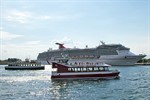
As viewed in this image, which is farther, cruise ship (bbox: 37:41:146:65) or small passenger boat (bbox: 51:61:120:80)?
cruise ship (bbox: 37:41:146:65)

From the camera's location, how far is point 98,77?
70.4 metres

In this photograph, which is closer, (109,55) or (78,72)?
(78,72)

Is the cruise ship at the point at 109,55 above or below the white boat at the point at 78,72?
above

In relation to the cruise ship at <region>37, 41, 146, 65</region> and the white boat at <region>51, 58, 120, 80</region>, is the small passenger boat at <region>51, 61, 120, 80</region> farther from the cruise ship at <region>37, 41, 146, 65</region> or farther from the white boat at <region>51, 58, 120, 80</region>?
the cruise ship at <region>37, 41, 146, 65</region>

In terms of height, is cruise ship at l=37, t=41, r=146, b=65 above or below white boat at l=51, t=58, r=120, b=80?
above

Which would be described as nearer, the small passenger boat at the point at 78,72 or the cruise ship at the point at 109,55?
the small passenger boat at the point at 78,72

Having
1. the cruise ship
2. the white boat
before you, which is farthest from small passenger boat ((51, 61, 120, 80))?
the cruise ship

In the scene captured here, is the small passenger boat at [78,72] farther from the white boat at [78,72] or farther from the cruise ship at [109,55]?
the cruise ship at [109,55]

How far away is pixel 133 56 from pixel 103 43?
22.1m

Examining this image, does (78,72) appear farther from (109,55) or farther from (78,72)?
(109,55)

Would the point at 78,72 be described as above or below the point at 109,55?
below

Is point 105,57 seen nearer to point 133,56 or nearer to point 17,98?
point 133,56

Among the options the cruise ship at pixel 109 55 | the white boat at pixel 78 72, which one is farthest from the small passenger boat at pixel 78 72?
the cruise ship at pixel 109 55

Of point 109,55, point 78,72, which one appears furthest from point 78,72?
point 109,55
